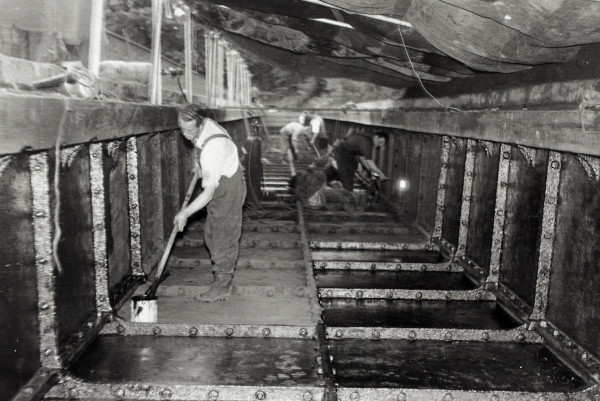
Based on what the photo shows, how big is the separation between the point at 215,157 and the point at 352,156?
17.2 ft

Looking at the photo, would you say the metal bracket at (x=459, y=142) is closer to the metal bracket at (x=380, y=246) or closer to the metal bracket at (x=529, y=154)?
the metal bracket at (x=380, y=246)

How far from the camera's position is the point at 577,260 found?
3262 millimetres

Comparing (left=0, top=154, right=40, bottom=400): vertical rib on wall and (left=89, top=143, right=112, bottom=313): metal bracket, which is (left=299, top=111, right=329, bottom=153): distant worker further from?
(left=0, top=154, right=40, bottom=400): vertical rib on wall

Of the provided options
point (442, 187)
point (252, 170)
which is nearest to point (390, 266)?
point (442, 187)

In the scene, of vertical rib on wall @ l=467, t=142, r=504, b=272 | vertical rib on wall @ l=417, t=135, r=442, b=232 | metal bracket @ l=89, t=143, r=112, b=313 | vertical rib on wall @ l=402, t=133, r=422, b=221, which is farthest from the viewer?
vertical rib on wall @ l=402, t=133, r=422, b=221

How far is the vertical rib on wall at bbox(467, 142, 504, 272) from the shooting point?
471 centimetres

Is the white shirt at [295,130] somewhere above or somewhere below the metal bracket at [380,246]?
above

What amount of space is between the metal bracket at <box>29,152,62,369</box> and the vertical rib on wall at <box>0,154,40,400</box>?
0.03 metres

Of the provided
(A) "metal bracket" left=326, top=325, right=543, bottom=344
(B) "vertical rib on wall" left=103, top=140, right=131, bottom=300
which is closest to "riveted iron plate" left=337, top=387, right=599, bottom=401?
(A) "metal bracket" left=326, top=325, right=543, bottom=344

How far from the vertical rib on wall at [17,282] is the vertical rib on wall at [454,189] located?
14.3 ft

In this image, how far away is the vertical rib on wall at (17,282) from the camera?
2.38 metres

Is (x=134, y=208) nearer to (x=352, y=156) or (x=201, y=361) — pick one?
(x=201, y=361)

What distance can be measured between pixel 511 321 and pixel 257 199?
544 cm

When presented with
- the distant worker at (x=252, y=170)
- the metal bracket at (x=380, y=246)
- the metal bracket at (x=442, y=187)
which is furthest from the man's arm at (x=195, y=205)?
the distant worker at (x=252, y=170)
